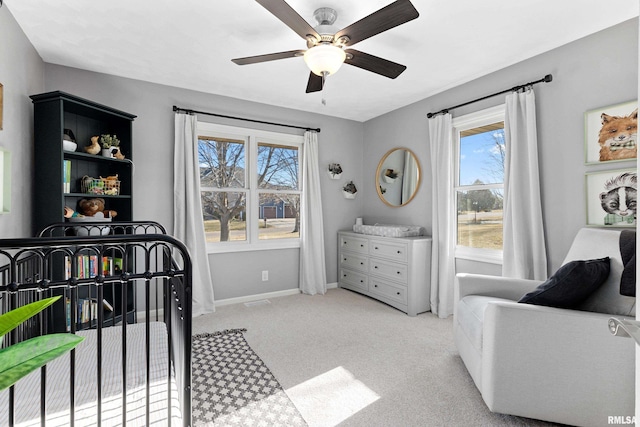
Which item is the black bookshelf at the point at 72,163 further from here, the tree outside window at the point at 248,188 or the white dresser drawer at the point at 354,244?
the white dresser drawer at the point at 354,244

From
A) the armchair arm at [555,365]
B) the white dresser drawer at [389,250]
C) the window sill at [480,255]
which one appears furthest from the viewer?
the white dresser drawer at [389,250]

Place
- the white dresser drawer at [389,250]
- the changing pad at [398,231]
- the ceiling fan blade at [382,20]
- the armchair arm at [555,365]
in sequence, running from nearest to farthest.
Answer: the armchair arm at [555,365] < the ceiling fan blade at [382,20] < the white dresser drawer at [389,250] < the changing pad at [398,231]

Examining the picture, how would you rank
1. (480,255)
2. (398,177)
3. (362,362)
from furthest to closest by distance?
(398,177)
(480,255)
(362,362)

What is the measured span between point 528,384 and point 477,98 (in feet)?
8.55

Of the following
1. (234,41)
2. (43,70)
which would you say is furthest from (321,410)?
(43,70)

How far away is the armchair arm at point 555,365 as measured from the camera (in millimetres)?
1553

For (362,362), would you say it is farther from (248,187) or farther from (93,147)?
(93,147)

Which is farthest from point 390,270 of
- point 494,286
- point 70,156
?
point 70,156

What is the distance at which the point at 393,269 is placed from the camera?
3.72 meters

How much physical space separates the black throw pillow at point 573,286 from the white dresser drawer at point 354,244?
2.41 meters

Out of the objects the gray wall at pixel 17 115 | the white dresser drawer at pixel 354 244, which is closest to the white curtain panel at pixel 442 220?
the white dresser drawer at pixel 354 244

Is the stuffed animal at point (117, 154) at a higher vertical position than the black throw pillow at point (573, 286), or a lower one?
higher

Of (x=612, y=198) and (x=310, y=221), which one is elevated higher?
(x=612, y=198)

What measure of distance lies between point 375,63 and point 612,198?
1.94 meters
